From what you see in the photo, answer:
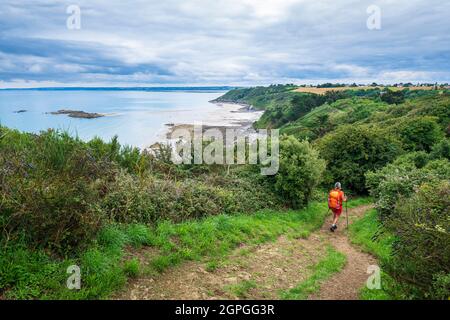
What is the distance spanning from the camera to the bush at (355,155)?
23.4 metres

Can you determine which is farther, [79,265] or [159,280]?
[159,280]

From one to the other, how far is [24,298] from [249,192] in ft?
Result: 35.3

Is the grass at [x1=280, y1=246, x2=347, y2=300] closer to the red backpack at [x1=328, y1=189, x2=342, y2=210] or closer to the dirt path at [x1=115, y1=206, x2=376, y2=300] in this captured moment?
the dirt path at [x1=115, y1=206, x2=376, y2=300]

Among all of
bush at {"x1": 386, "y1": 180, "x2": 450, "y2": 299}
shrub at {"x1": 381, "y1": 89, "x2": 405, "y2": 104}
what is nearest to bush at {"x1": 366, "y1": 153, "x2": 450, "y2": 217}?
bush at {"x1": 386, "y1": 180, "x2": 450, "y2": 299}

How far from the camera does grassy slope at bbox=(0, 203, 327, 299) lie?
604 cm

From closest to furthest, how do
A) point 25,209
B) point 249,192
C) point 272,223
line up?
point 25,209, point 272,223, point 249,192

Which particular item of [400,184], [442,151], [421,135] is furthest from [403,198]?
[421,135]

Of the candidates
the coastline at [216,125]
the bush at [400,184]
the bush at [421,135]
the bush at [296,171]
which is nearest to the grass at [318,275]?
the bush at [400,184]

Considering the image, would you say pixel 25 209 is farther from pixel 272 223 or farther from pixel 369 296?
pixel 272 223

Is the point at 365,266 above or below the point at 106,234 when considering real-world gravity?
below

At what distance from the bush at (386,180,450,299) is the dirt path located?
1513mm
